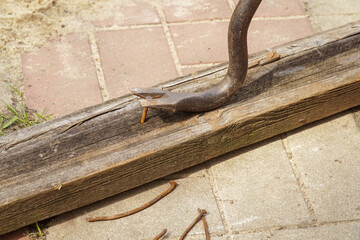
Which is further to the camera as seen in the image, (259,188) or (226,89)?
(259,188)

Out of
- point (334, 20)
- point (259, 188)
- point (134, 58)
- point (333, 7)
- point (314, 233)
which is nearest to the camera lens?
point (314, 233)

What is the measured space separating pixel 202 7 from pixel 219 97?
121 cm

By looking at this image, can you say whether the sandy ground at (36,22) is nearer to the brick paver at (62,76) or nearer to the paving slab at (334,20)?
the brick paver at (62,76)

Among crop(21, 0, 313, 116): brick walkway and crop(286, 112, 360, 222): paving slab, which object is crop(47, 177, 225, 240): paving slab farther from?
crop(21, 0, 313, 116): brick walkway

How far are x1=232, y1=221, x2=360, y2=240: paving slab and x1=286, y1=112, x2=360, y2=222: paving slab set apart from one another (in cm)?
4

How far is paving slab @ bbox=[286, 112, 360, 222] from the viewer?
2131 millimetres

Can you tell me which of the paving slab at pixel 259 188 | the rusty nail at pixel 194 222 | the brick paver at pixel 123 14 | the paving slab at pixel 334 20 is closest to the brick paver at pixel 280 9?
the paving slab at pixel 334 20

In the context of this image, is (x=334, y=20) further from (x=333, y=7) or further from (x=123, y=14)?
(x=123, y=14)

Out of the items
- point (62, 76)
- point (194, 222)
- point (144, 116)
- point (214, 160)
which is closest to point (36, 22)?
point (62, 76)

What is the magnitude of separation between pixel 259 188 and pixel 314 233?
0.99 ft

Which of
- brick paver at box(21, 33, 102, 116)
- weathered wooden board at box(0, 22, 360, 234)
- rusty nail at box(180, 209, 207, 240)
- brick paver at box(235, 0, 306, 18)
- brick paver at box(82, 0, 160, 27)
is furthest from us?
brick paver at box(235, 0, 306, 18)

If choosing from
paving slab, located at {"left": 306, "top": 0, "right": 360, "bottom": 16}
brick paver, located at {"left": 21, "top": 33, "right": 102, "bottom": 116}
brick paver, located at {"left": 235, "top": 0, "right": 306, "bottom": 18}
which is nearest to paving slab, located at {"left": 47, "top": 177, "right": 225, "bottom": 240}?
brick paver, located at {"left": 21, "top": 33, "right": 102, "bottom": 116}

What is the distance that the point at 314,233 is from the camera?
2.04 metres

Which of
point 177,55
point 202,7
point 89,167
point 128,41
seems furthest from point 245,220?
point 202,7
